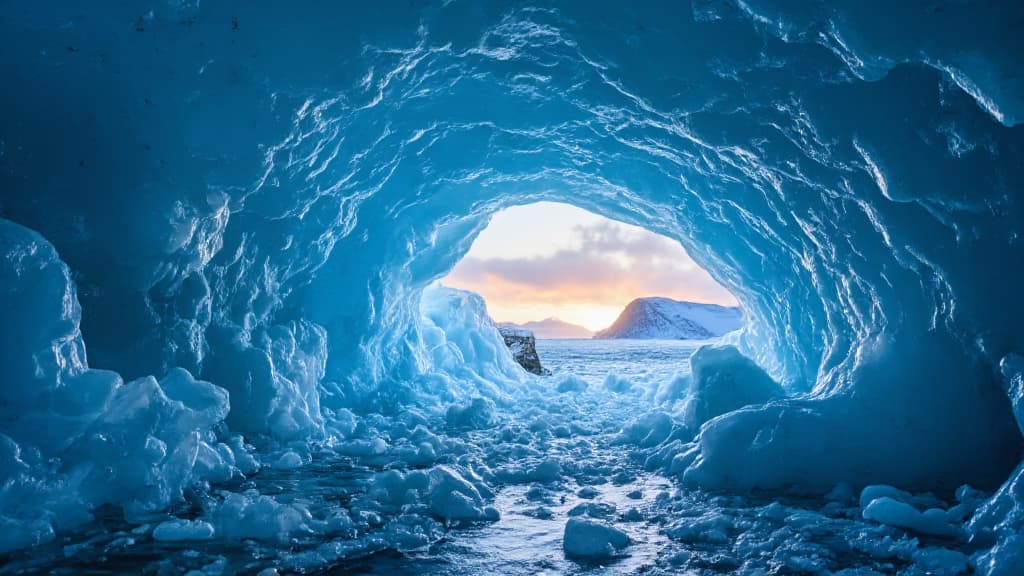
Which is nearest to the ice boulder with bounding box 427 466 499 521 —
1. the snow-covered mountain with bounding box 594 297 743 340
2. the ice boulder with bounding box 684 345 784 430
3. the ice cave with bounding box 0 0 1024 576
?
the ice cave with bounding box 0 0 1024 576

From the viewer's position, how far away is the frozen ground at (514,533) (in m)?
2.98

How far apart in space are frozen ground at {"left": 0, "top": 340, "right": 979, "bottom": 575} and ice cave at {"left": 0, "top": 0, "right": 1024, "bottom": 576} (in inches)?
1.1

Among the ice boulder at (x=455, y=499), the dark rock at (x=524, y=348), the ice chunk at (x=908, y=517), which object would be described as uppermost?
the dark rock at (x=524, y=348)

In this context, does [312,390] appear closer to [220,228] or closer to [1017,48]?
[220,228]

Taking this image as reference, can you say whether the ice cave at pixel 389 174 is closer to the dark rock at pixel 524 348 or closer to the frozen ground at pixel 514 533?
the frozen ground at pixel 514 533

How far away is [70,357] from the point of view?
3.74 metres

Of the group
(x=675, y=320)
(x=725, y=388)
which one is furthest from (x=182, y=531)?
(x=675, y=320)

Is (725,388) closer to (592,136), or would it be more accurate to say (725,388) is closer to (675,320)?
(592,136)

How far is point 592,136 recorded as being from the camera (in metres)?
7.46

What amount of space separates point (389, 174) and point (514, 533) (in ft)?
17.5

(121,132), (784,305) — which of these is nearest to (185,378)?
(121,132)

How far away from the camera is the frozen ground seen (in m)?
2.98

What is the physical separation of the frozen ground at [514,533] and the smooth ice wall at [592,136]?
868mm

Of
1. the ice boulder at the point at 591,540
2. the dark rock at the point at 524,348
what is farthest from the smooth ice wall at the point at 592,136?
the dark rock at the point at 524,348
